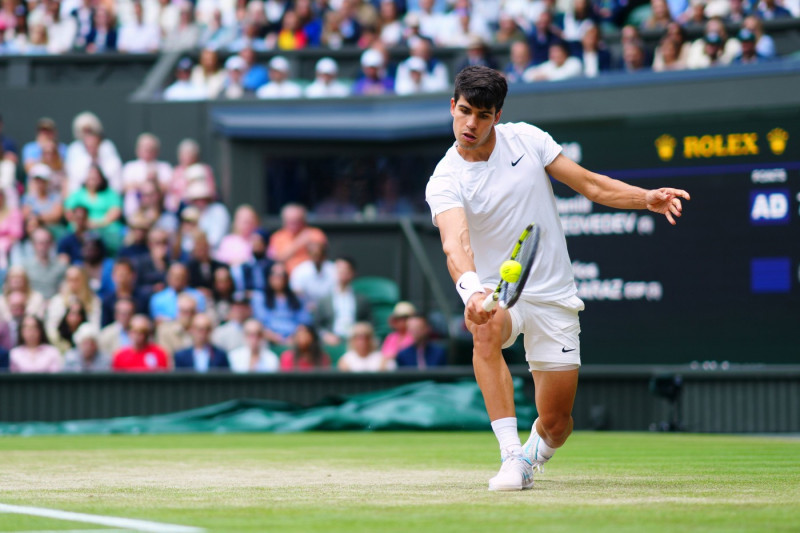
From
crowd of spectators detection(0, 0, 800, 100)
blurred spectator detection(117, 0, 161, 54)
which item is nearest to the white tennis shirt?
crowd of spectators detection(0, 0, 800, 100)

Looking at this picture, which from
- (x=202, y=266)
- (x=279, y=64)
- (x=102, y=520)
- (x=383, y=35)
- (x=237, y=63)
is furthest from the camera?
(x=383, y=35)

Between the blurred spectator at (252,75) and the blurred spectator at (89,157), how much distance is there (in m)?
2.04

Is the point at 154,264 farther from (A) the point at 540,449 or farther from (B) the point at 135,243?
(A) the point at 540,449

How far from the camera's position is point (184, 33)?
1936 centimetres

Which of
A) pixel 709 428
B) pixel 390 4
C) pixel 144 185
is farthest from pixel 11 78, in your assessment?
pixel 709 428

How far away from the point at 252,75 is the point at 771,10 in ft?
22.1

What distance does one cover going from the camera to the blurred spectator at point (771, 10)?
51.1ft

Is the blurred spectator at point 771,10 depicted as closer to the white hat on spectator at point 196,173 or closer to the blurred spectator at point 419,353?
the blurred spectator at point 419,353

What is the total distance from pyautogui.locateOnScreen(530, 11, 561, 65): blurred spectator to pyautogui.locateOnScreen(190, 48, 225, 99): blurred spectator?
14.6 feet

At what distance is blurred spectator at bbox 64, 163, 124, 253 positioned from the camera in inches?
635

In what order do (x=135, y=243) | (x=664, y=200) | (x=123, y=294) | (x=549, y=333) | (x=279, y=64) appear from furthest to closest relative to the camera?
1. (x=279, y=64)
2. (x=135, y=243)
3. (x=123, y=294)
4. (x=549, y=333)
5. (x=664, y=200)

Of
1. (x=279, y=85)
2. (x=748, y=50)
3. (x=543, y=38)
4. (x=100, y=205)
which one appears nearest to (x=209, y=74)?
(x=279, y=85)

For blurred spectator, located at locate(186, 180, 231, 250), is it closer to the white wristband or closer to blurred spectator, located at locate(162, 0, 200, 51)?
blurred spectator, located at locate(162, 0, 200, 51)

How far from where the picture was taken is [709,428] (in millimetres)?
13797
